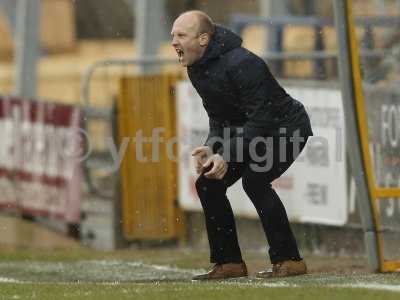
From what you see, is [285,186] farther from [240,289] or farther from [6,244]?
[240,289]

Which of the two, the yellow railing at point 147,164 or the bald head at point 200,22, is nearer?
the bald head at point 200,22

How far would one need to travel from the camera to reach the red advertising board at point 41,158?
1877cm

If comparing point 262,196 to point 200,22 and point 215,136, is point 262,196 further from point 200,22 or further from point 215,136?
point 200,22

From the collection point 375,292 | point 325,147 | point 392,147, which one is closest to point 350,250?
point 325,147

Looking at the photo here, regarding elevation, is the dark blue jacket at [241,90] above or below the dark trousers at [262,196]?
above

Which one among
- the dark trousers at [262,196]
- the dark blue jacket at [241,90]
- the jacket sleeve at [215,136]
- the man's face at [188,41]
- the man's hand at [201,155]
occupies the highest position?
the man's face at [188,41]

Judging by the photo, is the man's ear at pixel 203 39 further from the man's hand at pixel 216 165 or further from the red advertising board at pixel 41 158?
the red advertising board at pixel 41 158

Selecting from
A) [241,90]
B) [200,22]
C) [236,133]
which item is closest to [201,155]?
[236,133]

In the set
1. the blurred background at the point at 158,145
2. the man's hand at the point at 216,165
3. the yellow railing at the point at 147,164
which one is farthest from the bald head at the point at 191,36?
the yellow railing at the point at 147,164

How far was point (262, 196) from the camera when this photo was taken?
10.9 metres

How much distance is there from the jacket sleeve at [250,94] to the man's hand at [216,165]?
0.32ft

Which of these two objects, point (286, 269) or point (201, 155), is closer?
point (201, 155)

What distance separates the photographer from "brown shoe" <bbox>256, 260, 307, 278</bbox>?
11.0 meters

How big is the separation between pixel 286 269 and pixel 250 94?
1173 millimetres
